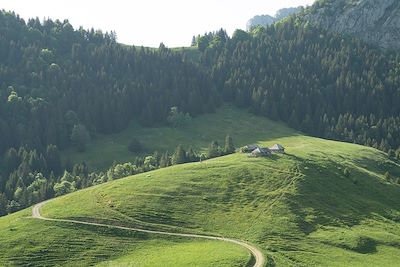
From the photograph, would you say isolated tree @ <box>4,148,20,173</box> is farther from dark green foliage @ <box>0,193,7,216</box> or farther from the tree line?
dark green foliage @ <box>0,193,7,216</box>

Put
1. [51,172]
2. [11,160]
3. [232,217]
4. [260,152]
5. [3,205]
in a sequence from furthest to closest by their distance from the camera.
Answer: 1. [11,160]
2. [51,172]
3. [3,205]
4. [260,152]
5. [232,217]

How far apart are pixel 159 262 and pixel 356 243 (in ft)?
125

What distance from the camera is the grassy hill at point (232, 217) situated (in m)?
77.9

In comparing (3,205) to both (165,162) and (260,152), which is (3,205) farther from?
(260,152)

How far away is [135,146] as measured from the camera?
195375 millimetres

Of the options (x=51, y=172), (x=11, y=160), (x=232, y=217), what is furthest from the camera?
(x=11, y=160)

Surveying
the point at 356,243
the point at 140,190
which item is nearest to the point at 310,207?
the point at 356,243

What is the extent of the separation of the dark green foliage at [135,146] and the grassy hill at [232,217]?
70652 mm

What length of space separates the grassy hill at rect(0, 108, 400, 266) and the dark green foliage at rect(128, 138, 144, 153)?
70.7m

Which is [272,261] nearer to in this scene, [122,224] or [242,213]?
[242,213]

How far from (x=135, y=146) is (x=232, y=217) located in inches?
4177

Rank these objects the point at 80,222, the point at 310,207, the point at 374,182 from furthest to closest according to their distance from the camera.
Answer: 1. the point at 374,182
2. the point at 310,207
3. the point at 80,222

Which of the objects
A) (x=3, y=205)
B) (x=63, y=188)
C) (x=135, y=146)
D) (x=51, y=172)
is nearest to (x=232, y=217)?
(x=63, y=188)

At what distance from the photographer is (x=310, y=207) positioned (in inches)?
4075
